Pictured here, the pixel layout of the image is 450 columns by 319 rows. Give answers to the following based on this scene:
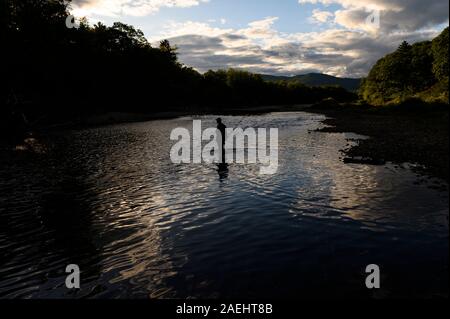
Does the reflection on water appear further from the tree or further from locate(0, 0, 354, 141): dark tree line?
the tree

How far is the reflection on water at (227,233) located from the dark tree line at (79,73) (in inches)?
2206

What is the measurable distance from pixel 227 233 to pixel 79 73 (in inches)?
3659

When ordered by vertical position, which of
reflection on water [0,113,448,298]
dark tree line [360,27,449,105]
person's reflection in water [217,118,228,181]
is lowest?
reflection on water [0,113,448,298]

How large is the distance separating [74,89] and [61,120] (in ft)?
53.5

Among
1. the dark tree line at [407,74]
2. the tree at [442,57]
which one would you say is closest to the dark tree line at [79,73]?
the dark tree line at [407,74]

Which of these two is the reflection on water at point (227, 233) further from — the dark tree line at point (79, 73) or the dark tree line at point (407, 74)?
the dark tree line at point (407, 74)

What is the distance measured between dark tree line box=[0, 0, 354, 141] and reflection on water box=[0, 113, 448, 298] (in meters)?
56.0

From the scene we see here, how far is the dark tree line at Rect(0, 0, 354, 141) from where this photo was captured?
6744 cm

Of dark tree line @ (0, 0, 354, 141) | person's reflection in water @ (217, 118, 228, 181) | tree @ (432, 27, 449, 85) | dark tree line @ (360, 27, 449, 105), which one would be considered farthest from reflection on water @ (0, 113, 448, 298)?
dark tree line @ (360, 27, 449, 105)

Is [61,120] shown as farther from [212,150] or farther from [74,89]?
[212,150]

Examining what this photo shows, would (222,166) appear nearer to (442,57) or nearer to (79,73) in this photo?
(442,57)

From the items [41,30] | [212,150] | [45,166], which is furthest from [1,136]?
[212,150]

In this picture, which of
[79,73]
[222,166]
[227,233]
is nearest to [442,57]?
[222,166]

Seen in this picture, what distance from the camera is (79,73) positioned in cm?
9238
